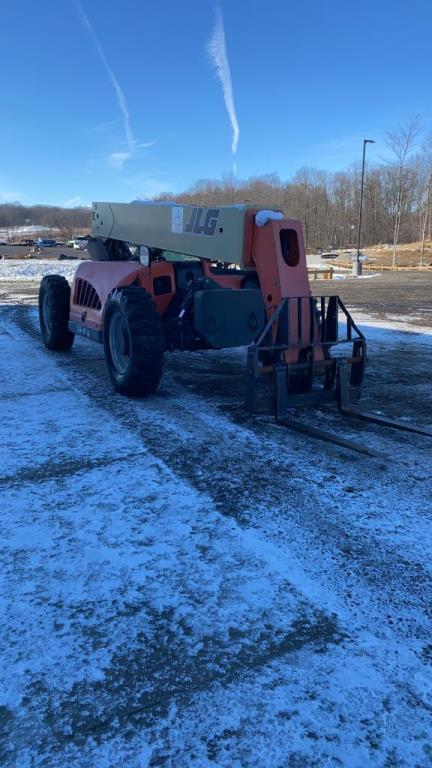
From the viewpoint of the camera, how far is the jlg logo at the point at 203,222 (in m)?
5.90

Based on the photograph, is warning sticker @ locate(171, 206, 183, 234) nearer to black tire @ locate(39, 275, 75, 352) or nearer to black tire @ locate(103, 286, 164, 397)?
black tire @ locate(103, 286, 164, 397)

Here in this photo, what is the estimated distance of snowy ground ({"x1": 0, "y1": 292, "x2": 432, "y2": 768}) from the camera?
6.46 feet

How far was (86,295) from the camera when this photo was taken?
8.00 meters

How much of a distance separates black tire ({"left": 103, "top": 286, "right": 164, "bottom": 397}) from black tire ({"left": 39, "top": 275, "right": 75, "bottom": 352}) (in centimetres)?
271

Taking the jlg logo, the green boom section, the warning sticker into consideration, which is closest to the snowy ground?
the green boom section

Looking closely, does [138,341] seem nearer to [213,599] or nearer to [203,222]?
[203,222]

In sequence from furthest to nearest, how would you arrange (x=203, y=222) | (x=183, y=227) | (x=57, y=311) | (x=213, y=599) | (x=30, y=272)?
(x=30, y=272) < (x=57, y=311) < (x=183, y=227) < (x=203, y=222) < (x=213, y=599)

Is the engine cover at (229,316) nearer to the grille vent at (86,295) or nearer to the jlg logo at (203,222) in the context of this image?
the jlg logo at (203,222)

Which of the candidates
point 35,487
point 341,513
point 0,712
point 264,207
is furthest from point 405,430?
point 0,712

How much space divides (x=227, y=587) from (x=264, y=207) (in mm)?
4117

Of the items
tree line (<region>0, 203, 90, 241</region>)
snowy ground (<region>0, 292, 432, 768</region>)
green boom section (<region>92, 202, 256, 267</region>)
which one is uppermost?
tree line (<region>0, 203, 90, 241</region>)

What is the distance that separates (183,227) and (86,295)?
7.40 ft

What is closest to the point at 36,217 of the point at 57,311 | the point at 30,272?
the point at 30,272

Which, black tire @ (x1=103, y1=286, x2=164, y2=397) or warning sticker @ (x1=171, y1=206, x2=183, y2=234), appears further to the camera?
warning sticker @ (x1=171, y1=206, x2=183, y2=234)
